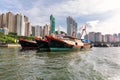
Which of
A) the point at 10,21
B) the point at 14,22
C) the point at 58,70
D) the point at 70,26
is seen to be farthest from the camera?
the point at 10,21

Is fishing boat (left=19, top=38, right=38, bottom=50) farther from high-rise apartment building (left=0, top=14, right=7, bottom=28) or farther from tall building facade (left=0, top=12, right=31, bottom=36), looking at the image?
high-rise apartment building (left=0, top=14, right=7, bottom=28)

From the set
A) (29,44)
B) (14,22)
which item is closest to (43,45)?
(29,44)

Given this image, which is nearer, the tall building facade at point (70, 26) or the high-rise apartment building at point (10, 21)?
the tall building facade at point (70, 26)

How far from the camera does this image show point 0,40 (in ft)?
407

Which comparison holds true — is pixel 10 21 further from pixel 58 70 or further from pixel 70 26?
pixel 58 70

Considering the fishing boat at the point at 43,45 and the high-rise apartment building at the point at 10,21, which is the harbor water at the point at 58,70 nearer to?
the fishing boat at the point at 43,45

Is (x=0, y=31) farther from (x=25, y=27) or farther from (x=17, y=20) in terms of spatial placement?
(x=25, y=27)

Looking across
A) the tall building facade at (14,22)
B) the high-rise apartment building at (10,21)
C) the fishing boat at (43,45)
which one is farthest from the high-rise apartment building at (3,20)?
the fishing boat at (43,45)

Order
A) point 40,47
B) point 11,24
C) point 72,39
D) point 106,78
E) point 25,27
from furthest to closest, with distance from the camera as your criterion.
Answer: point 25,27
point 11,24
point 72,39
point 40,47
point 106,78

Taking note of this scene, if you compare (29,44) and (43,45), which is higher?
(29,44)

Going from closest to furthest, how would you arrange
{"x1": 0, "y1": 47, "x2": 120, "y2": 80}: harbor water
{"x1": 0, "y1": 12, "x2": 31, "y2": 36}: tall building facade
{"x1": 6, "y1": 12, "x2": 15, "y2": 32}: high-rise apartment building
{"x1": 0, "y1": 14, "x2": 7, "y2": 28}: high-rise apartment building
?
{"x1": 0, "y1": 47, "x2": 120, "y2": 80}: harbor water
{"x1": 0, "y1": 12, "x2": 31, "y2": 36}: tall building facade
{"x1": 6, "y1": 12, "x2": 15, "y2": 32}: high-rise apartment building
{"x1": 0, "y1": 14, "x2": 7, "y2": 28}: high-rise apartment building

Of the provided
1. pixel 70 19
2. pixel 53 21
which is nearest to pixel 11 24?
pixel 70 19

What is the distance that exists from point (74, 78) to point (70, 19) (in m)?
130

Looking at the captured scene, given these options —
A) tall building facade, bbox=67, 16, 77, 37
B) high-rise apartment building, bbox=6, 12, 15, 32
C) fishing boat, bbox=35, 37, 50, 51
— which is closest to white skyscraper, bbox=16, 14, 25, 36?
high-rise apartment building, bbox=6, 12, 15, 32
